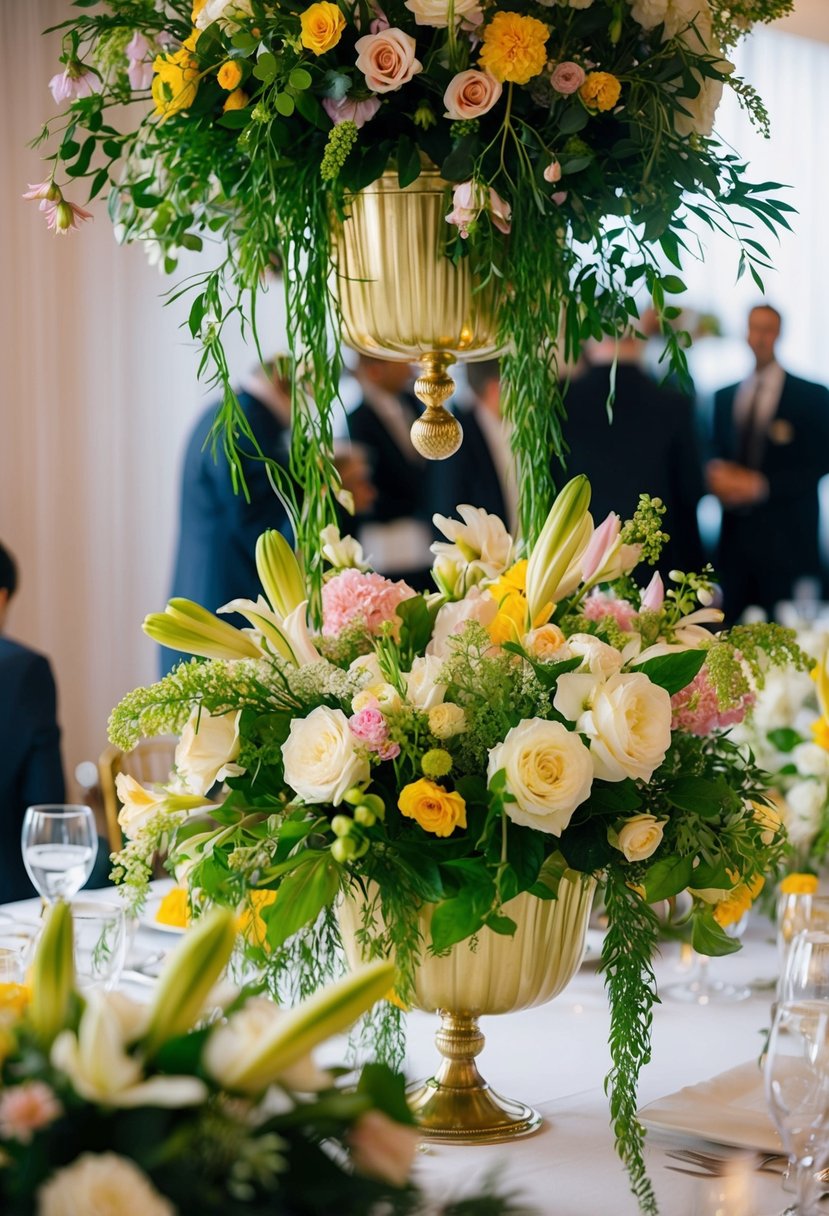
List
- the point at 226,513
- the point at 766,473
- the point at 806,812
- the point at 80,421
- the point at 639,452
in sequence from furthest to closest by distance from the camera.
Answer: the point at 766,473, the point at 80,421, the point at 639,452, the point at 226,513, the point at 806,812

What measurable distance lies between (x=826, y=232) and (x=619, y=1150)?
5019mm

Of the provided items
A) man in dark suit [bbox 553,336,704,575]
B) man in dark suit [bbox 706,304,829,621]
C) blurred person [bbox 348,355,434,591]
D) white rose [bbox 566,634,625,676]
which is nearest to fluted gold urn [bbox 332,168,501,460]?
white rose [bbox 566,634,625,676]

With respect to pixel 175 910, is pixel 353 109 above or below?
above

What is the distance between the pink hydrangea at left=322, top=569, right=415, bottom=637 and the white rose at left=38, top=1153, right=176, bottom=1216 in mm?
756

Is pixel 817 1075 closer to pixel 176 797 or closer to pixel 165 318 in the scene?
pixel 176 797

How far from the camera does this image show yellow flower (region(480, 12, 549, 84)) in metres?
1.31

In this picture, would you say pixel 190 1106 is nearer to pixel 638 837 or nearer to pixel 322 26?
pixel 638 837

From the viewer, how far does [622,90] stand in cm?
140

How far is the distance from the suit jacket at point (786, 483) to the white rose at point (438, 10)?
4.00m

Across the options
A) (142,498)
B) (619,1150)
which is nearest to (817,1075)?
(619,1150)

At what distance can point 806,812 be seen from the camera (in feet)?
7.02

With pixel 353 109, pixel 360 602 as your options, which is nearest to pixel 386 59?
pixel 353 109

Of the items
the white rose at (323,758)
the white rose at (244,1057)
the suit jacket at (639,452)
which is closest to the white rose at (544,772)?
the white rose at (323,758)

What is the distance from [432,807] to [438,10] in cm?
67
